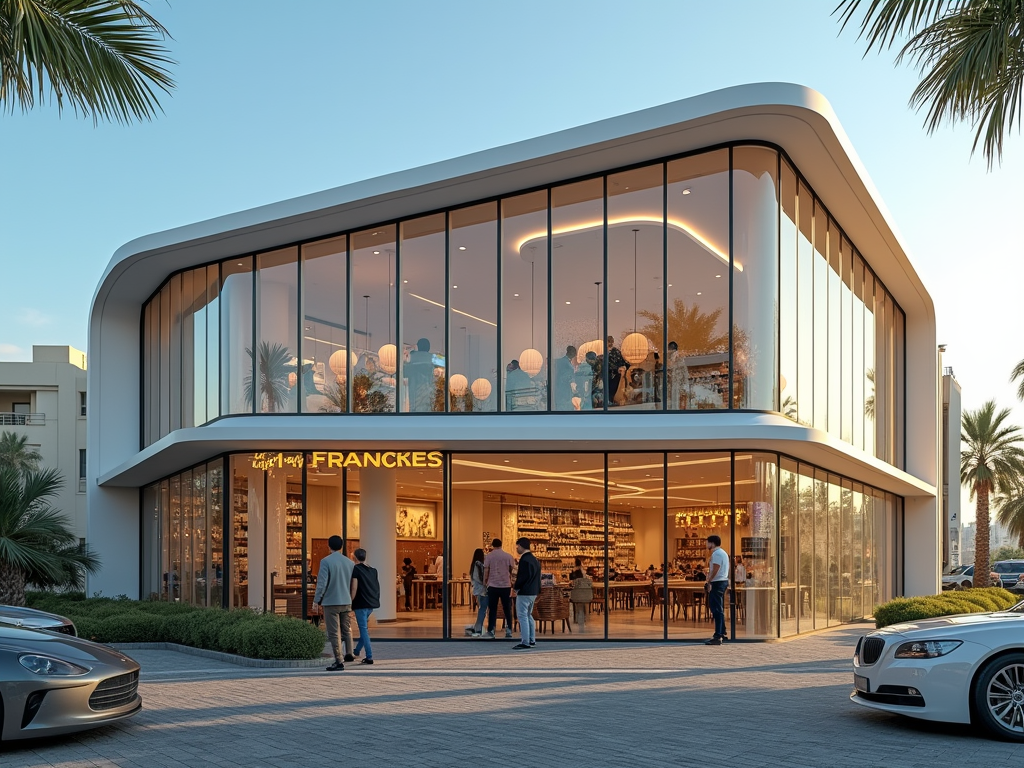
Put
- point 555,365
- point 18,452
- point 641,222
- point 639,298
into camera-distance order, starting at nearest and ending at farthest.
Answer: point 639,298
point 641,222
point 555,365
point 18,452

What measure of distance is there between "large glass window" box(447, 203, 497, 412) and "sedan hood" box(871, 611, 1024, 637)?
418 inches

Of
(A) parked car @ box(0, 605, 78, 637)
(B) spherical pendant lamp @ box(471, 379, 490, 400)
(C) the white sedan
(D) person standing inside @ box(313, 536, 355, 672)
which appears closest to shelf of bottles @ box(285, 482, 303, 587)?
(B) spherical pendant lamp @ box(471, 379, 490, 400)

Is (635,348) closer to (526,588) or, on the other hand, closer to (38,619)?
(526,588)

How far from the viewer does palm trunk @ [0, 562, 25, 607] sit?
23156 millimetres

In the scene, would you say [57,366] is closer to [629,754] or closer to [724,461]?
[724,461]

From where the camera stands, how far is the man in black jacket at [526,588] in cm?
1812

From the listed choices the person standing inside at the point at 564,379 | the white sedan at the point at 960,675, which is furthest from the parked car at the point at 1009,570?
the white sedan at the point at 960,675

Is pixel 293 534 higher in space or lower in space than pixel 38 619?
higher

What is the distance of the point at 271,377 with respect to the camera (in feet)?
69.2

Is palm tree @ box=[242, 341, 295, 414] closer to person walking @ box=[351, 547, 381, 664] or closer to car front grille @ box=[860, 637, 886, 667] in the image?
person walking @ box=[351, 547, 381, 664]

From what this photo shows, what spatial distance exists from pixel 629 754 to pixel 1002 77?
21.6 ft

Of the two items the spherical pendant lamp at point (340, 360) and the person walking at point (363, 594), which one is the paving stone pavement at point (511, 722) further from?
the spherical pendant lamp at point (340, 360)

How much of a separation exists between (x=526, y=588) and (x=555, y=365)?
418 centimetres

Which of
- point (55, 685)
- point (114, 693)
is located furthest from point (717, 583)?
point (55, 685)
